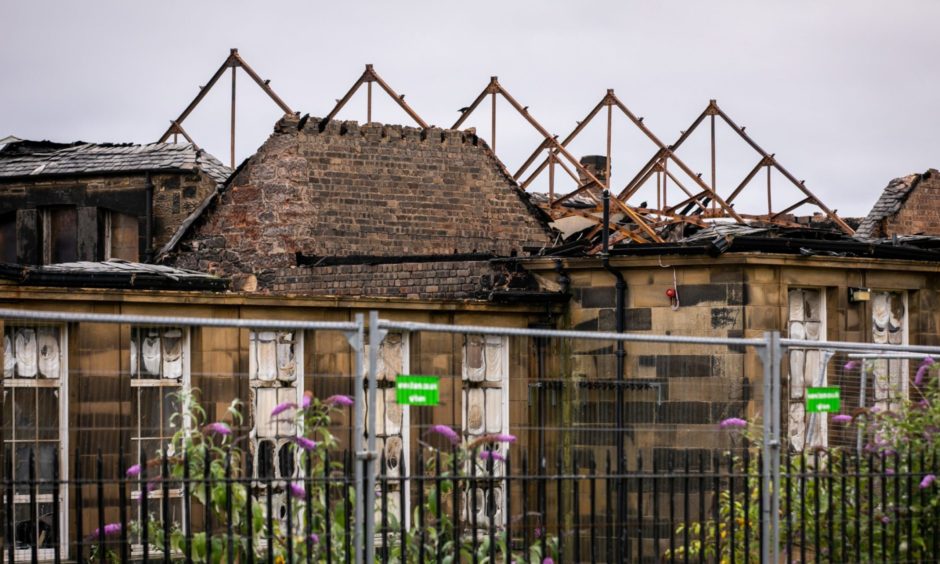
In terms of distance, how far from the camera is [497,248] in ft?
102

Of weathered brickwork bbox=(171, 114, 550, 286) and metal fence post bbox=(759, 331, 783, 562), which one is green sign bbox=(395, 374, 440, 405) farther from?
weathered brickwork bbox=(171, 114, 550, 286)

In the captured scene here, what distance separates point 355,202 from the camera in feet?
98.1

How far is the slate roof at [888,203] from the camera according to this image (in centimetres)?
4041

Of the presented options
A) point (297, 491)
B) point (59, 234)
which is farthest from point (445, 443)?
point (59, 234)

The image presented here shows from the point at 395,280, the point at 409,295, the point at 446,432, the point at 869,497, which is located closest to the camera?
the point at 446,432

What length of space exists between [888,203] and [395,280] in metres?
19.0

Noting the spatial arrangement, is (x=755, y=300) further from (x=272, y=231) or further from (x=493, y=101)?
(x=493, y=101)

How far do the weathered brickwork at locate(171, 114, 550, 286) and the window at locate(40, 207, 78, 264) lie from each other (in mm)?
5709

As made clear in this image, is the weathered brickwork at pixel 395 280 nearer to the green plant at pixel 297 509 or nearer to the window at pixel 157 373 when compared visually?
the window at pixel 157 373

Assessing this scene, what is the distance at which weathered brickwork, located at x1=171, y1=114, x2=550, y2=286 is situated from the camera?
2914 cm

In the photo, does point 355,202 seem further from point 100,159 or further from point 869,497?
point 869,497

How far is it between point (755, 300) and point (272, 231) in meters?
10.1

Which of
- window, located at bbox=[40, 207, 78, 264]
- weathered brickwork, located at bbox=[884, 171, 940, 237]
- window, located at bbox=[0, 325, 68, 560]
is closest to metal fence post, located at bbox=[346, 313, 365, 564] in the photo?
window, located at bbox=[0, 325, 68, 560]

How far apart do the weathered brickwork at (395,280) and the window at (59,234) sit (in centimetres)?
854
